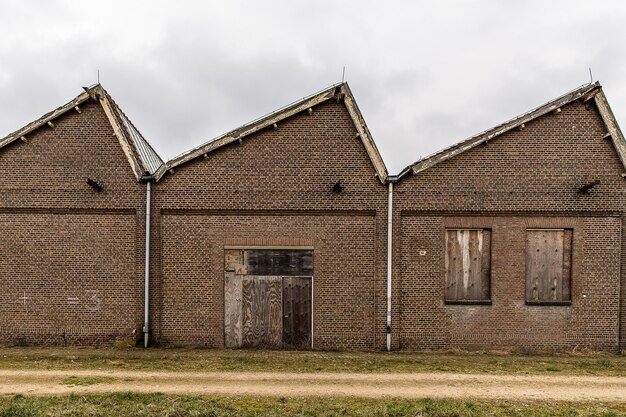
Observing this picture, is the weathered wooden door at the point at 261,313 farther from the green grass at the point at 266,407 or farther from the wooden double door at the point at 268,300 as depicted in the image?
the green grass at the point at 266,407

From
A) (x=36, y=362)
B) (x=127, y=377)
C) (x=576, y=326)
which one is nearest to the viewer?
(x=127, y=377)

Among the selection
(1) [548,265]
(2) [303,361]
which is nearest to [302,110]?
(2) [303,361]

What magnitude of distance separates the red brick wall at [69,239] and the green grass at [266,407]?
435 centimetres

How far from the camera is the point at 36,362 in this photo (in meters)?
10.5

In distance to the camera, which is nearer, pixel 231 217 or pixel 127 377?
pixel 127 377

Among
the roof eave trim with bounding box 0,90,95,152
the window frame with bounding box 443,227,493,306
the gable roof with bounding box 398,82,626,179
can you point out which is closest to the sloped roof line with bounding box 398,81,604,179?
the gable roof with bounding box 398,82,626,179

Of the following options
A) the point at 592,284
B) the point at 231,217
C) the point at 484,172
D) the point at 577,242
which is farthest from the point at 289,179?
the point at 592,284

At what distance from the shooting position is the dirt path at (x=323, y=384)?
843 cm

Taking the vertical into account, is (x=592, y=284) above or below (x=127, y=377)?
above

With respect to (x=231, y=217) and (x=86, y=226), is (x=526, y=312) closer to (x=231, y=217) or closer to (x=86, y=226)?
(x=231, y=217)

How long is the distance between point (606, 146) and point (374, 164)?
7.16 meters

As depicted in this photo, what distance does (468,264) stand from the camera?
12320 millimetres

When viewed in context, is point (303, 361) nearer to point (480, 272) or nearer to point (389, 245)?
point (389, 245)

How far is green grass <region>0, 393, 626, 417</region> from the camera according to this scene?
7.20m
